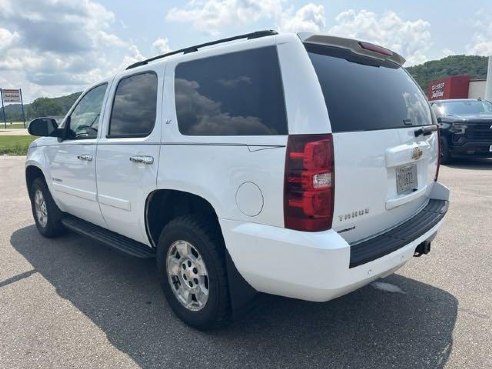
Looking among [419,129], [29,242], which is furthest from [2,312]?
[419,129]

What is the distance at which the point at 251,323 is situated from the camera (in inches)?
121

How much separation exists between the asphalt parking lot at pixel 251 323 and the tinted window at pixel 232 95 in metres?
1.48

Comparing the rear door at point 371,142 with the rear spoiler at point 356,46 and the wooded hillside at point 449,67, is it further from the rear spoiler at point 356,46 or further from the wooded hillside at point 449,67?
Answer: the wooded hillside at point 449,67

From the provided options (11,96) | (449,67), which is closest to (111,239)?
(449,67)

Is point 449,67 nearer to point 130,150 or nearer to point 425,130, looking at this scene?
point 425,130

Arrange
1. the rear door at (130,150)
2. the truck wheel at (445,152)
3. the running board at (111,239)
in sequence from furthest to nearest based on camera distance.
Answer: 1. the truck wheel at (445,152)
2. the running board at (111,239)
3. the rear door at (130,150)

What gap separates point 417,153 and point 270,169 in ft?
4.17

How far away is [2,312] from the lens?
3.36m

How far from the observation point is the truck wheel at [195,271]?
8.97 feet

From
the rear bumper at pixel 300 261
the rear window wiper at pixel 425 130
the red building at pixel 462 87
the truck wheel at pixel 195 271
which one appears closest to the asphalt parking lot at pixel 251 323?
the truck wheel at pixel 195 271

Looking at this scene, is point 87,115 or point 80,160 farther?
point 87,115

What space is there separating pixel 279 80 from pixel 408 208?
4.75ft

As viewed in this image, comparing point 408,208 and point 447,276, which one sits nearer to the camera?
point 408,208

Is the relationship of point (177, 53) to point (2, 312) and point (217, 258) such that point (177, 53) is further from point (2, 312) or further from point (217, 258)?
point (2, 312)
